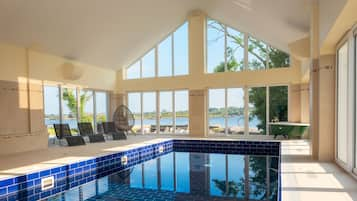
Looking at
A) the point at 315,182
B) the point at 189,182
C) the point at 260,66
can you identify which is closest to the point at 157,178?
the point at 189,182

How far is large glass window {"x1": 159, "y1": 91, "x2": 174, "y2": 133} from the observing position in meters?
10.6

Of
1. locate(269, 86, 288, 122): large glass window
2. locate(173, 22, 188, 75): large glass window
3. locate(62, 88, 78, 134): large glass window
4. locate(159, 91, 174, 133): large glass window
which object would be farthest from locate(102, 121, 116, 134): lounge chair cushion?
locate(269, 86, 288, 122): large glass window

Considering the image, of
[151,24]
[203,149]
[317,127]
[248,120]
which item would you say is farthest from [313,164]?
[151,24]

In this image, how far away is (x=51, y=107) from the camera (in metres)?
8.14

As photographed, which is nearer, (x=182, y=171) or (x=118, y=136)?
(x=182, y=171)

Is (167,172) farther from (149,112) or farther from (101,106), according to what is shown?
(101,106)

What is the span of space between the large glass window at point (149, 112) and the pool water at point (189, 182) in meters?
4.45

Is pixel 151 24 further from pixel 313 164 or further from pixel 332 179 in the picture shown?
pixel 332 179

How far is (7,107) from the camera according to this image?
6586 mm

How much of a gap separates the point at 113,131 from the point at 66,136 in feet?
6.68

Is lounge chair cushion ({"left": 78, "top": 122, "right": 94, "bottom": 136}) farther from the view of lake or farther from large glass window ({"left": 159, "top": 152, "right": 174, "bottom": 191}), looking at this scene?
large glass window ({"left": 159, "top": 152, "right": 174, "bottom": 191})

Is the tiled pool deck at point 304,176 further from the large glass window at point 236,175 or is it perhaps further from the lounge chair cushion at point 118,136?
the lounge chair cushion at point 118,136

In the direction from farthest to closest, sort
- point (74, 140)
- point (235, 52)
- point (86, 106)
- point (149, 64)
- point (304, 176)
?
1. point (149, 64)
2. point (86, 106)
3. point (235, 52)
4. point (74, 140)
5. point (304, 176)

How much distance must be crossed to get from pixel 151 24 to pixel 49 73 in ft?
12.4
